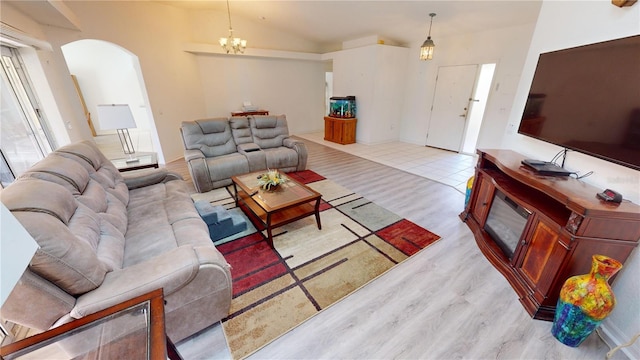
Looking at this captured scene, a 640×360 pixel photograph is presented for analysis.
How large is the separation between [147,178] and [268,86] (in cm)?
504

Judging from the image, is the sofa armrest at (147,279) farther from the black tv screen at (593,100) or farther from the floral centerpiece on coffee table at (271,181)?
the black tv screen at (593,100)

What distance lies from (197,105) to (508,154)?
597cm

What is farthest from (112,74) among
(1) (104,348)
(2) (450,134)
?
(2) (450,134)

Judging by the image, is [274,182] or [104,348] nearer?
[104,348]

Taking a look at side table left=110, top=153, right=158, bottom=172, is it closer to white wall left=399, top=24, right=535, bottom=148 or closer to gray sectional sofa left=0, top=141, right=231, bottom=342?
gray sectional sofa left=0, top=141, right=231, bottom=342

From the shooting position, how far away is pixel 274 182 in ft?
8.11

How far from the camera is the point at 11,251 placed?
1.82ft

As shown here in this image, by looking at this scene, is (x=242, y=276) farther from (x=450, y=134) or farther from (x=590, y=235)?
(x=450, y=134)

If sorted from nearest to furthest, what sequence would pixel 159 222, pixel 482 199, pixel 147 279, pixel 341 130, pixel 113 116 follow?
pixel 147 279, pixel 159 222, pixel 482 199, pixel 113 116, pixel 341 130

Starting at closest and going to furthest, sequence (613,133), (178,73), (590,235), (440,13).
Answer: (590,235)
(613,133)
(440,13)
(178,73)

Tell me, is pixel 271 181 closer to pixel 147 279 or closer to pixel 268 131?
pixel 147 279

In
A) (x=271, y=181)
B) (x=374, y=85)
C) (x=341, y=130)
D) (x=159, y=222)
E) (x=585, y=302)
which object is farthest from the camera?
(x=341, y=130)

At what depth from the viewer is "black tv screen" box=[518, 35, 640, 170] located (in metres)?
1.38

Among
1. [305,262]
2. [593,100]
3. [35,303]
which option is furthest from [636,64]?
[35,303]
